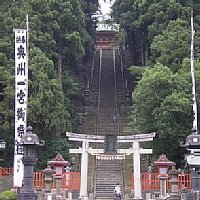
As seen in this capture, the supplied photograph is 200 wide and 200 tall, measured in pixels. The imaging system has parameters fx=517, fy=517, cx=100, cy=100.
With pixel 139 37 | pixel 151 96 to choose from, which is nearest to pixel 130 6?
pixel 139 37

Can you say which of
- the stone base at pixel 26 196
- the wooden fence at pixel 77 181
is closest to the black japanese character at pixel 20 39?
the wooden fence at pixel 77 181

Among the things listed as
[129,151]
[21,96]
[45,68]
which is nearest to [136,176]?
[129,151]

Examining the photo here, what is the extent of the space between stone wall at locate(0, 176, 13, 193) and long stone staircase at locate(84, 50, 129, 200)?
4.19 metres

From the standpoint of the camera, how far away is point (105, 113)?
3791 centimetres

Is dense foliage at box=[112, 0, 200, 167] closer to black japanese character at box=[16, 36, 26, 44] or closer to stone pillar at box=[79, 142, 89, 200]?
stone pillar at box=[79, 142, 89, 200]

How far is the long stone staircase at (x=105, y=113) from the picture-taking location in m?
28.2

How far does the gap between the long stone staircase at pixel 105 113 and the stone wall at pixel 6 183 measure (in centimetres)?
419

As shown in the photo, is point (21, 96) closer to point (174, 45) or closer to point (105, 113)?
point (174, 45)

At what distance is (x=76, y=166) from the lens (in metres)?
30.7

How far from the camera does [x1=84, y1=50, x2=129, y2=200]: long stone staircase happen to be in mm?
28214

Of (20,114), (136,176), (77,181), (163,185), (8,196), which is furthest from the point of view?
(77,181)

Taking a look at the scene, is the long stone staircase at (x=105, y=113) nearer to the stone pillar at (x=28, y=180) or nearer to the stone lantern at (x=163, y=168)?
the stone lantern at (x=163, y=168)

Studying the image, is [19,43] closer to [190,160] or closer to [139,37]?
[190,160]

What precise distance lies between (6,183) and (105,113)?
13009 mm
